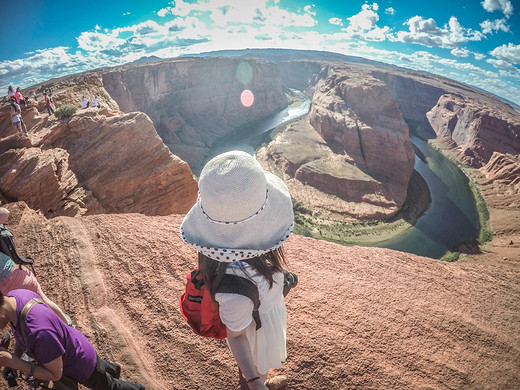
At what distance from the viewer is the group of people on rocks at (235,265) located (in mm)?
1592

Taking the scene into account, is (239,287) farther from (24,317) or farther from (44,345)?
(24,317)

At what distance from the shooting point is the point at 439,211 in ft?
120

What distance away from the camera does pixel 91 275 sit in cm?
455

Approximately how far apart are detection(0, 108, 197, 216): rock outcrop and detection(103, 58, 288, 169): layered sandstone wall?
30.5 meters

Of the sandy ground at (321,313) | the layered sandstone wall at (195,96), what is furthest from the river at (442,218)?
the layered sandstone wall at (195,96)

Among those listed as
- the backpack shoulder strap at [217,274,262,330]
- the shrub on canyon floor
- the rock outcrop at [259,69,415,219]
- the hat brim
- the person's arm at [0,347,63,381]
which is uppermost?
the hat brim

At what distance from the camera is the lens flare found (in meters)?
73.0

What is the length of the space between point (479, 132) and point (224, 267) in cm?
6710

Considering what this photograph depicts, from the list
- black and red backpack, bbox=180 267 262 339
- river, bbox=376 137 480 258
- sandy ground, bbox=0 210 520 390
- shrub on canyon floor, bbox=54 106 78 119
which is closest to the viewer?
black and red backpack, bbox=180 267 262 339

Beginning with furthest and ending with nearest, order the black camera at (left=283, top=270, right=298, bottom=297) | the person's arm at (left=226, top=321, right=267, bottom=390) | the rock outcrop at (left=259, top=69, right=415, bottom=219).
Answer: the rock outcrop at (left=259, top=69, right=415, bottom=219) → the black camera at (left=283, top=270, right=298, bottom=297) → the person's arm at (left=226, top=321, right=267, bottom=390)

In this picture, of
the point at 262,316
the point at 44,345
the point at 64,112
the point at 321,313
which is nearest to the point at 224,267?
the point at 262,316

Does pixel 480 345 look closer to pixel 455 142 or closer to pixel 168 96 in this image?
pixel 168 96

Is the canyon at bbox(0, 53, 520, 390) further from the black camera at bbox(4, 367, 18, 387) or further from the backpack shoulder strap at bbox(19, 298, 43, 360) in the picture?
the backpack shoulder strap at bbox(19, 298, 43, 360)

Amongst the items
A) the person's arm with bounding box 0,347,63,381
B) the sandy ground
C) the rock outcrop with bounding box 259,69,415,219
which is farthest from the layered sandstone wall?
the person's arm with bounding box 0,347,63,381
